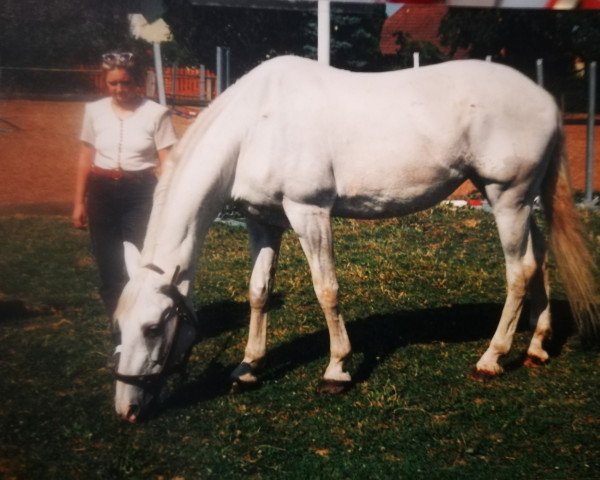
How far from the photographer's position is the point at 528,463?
3.77m

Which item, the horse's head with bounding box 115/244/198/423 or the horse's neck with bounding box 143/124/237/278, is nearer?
the horse's head with bounding box 115/244/198/423

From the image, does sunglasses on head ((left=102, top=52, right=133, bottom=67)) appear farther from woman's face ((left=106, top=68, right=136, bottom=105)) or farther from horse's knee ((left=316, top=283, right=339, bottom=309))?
horse's knee ((left=316, top=283, right=339, bottom=309))

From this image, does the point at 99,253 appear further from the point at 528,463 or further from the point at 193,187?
the point at 528,463

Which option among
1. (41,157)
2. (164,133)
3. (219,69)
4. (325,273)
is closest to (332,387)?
(325,273)

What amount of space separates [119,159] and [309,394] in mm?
2049

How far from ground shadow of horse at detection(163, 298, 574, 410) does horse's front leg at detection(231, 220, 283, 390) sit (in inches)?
6.0

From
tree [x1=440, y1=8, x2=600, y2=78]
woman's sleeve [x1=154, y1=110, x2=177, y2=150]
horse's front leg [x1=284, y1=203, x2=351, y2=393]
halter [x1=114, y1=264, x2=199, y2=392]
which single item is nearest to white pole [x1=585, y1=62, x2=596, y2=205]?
horse's front leg [x1=284, y1=203, x2=351, y2=393]

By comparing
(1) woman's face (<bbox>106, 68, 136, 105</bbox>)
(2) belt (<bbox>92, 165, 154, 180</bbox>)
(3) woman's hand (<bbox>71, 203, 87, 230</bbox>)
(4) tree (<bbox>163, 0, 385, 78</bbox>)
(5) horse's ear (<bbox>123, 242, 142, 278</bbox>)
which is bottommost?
(5) horse's ear (<bbox>123, 242, 142, 278</bbox>)

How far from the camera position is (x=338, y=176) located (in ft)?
14.9

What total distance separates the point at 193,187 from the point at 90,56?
5.97 metres

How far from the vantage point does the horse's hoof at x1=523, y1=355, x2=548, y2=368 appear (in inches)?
202

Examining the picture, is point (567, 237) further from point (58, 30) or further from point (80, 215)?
point (58, 30)

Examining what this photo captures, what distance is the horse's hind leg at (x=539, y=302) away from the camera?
5164 millimetres

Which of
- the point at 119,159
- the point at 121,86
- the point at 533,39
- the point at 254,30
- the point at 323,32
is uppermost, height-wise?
the point at 533,39
